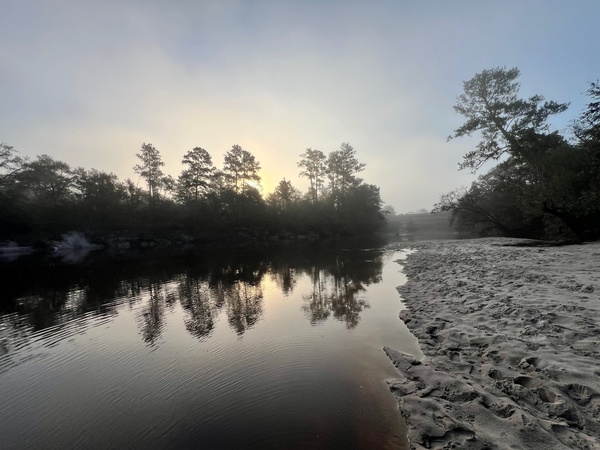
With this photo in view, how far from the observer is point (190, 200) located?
221ft

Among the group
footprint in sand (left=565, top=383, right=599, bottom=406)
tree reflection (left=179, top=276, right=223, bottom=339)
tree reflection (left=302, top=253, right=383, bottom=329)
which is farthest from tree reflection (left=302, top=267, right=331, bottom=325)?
footprint in sand (left=565, top=383, right=599, bottom=406)

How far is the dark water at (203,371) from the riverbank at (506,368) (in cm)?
55

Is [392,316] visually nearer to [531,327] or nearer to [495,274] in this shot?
[531,327]

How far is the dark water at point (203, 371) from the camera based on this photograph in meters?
4.67

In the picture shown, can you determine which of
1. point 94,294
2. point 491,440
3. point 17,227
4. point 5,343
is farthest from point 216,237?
point 491,440

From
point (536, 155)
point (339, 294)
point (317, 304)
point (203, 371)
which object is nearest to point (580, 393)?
point (203, 371)

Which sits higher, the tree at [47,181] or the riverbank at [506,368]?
the tree at [47,181]

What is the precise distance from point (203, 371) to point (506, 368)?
6.24m

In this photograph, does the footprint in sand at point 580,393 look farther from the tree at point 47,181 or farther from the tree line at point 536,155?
the tree at point 47,181

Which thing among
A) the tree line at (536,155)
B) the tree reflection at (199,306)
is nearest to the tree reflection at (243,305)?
the tree reflection at (199,306)

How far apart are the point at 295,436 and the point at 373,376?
2.30 meters

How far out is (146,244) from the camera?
57125 mm

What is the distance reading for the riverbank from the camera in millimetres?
3873

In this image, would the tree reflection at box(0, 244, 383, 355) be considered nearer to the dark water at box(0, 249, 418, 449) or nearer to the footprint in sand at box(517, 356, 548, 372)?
the dark water at box(0, 249, 418, 449)
